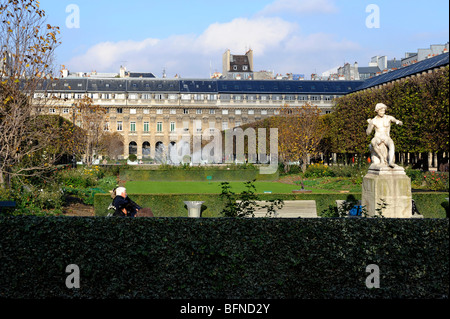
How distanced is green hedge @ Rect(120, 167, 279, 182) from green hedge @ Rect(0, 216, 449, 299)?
2141cm

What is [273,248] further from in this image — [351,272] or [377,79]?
[377,79]

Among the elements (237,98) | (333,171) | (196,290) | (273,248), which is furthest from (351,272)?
(237,98)

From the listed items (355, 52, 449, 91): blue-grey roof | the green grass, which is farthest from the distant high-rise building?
the green grass

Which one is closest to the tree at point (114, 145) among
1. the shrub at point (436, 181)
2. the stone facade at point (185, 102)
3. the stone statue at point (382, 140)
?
the stone facade at point (185, 102)

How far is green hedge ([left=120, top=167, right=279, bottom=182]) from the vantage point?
27594mm

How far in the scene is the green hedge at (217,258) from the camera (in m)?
6.14

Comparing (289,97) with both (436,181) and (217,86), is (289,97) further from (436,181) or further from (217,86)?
(436,181)

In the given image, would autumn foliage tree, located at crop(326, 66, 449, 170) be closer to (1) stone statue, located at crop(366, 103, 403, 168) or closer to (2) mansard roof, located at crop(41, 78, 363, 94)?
(1) stone statue, located at crop(366, 103, 403, 168)

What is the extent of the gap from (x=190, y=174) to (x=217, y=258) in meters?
22.1

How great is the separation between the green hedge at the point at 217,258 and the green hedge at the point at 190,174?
21405 mm

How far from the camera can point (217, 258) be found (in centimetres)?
617

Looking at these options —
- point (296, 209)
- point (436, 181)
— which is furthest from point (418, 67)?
point (296, 209)

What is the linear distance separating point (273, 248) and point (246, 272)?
0.45 m

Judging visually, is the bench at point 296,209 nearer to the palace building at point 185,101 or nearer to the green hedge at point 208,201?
the green hedge at point 208,201
